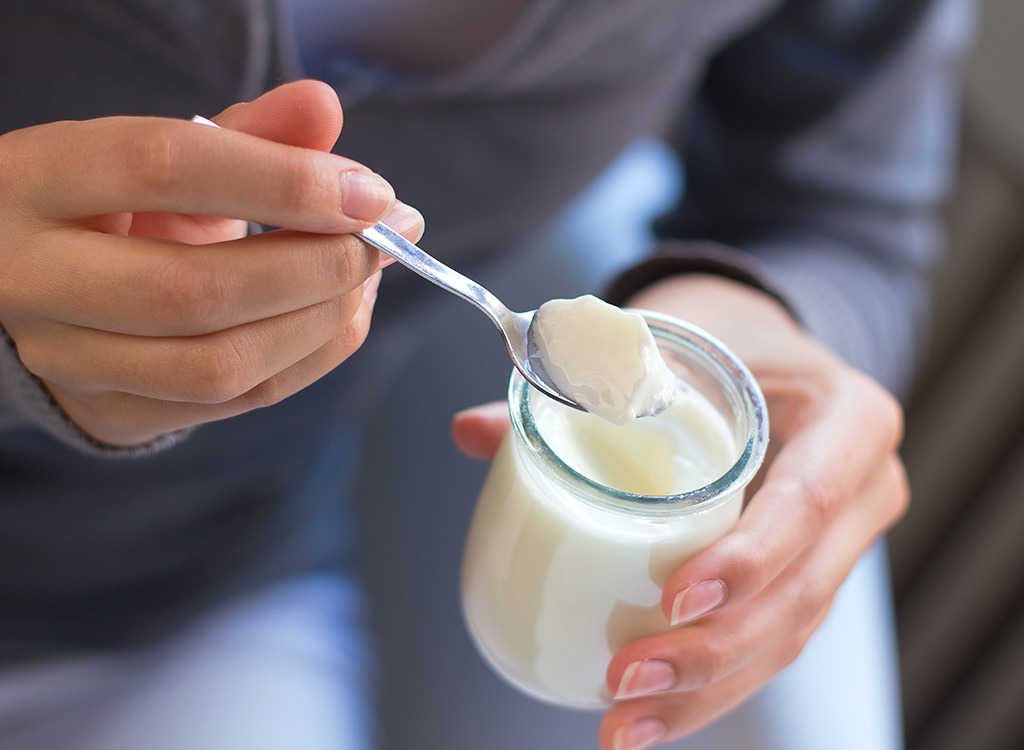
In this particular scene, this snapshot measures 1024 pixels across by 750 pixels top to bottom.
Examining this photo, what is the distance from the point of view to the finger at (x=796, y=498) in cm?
46

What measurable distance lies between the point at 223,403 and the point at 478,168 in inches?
14.5

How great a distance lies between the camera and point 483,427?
57 centimetres

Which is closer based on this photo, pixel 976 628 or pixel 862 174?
pixel 862 174

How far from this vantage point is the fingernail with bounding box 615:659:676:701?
1.59ft

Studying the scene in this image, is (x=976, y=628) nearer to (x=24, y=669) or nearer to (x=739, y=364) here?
(x=739, y=364)

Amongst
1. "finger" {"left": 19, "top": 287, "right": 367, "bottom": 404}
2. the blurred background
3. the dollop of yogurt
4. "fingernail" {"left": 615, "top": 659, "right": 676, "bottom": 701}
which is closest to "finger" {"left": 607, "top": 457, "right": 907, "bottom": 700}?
"fingernail" {"left": 615, "top": 659, "right": 676, "bottom": 701}

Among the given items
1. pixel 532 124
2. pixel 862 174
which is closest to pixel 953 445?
pixel 862 174

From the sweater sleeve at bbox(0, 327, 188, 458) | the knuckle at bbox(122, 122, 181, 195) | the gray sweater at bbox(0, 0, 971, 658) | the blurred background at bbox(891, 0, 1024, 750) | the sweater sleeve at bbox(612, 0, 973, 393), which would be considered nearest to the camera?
the knuckle at bbox(122, 122, 181, 195)

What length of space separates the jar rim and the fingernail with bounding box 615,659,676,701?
0.30 ft

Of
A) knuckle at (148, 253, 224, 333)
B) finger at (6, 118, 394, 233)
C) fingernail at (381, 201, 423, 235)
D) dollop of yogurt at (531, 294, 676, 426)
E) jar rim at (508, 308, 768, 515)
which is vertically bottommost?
jar rim at (508, 308, 768, 515)

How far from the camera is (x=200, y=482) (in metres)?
0.78

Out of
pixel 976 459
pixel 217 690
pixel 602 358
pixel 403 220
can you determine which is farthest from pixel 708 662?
pixel 976 459

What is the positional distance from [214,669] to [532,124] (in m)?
0.48

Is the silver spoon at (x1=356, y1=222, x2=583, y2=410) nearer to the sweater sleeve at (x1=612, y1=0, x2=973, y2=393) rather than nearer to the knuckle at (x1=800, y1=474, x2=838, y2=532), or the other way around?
the knuckle at (x1=800, y1=474, x2=838, y2=532)
